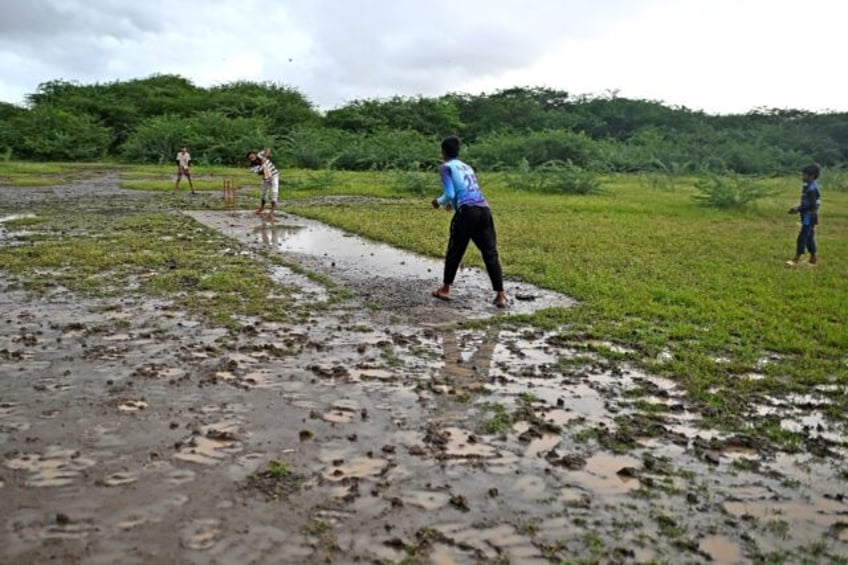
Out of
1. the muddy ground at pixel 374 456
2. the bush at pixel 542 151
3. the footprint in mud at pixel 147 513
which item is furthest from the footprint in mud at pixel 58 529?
the bush at pixel 542 151

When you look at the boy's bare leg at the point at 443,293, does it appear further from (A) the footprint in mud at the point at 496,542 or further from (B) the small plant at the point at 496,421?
(A) the footprint in mud at the point at 496,542

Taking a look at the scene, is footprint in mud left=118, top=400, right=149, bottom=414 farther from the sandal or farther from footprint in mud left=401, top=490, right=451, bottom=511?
the sandal

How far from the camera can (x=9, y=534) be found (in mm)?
3432

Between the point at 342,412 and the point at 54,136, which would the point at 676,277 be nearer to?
the point at 342,412

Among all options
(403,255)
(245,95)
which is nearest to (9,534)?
(403,255)

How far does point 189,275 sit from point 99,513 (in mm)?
6224

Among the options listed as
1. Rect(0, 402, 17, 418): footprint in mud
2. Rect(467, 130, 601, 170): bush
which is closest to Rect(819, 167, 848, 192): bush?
Rect(467, 130, 601, 170): bush

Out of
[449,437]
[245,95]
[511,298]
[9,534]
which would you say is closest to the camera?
[9,534]

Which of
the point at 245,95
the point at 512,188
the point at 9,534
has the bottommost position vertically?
the point at 9,534

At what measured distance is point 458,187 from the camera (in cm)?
853

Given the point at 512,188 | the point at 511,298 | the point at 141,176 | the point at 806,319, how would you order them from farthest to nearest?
the point at 141,176 → the point at 512,188 → the point at 511,298 → the point at 806,319

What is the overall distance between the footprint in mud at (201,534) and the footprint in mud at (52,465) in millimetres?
894

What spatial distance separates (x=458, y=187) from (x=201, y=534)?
5741 millimetres

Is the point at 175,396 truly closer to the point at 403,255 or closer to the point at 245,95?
the point at 403,255
